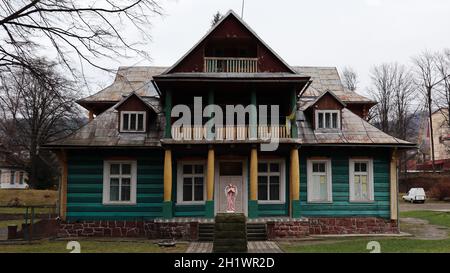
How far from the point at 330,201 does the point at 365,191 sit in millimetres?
1725

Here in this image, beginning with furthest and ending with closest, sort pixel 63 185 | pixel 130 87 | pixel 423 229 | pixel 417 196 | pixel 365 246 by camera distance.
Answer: pixel 417 196 < pixel 130 87 < pixel 423 229 < pixel 63 185 < pixel 365 246

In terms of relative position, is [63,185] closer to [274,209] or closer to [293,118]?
[274,209]

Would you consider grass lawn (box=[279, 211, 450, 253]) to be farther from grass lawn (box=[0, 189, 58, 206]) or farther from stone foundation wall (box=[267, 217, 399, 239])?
grass lawn (box=[0, 189, 58, 206])

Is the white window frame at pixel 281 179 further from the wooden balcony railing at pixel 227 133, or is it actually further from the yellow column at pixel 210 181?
the yellow column at pixel 210 181

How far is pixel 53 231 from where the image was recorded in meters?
18.8

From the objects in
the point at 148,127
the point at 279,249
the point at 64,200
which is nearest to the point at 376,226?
the point at 279,249

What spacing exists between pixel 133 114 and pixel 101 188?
3.55 meters

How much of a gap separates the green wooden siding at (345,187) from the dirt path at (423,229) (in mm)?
1617

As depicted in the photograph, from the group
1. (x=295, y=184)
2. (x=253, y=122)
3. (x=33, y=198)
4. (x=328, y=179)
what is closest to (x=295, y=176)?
(x=295, y=184)

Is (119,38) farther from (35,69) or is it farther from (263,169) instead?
(263,169)

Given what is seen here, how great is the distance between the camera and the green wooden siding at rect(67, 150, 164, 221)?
19594mm

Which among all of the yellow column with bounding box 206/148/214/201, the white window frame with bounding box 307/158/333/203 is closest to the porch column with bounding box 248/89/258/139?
the yellow column with bounding box 206/148/214/201

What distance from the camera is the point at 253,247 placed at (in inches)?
632

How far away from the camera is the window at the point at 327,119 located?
816 inches
